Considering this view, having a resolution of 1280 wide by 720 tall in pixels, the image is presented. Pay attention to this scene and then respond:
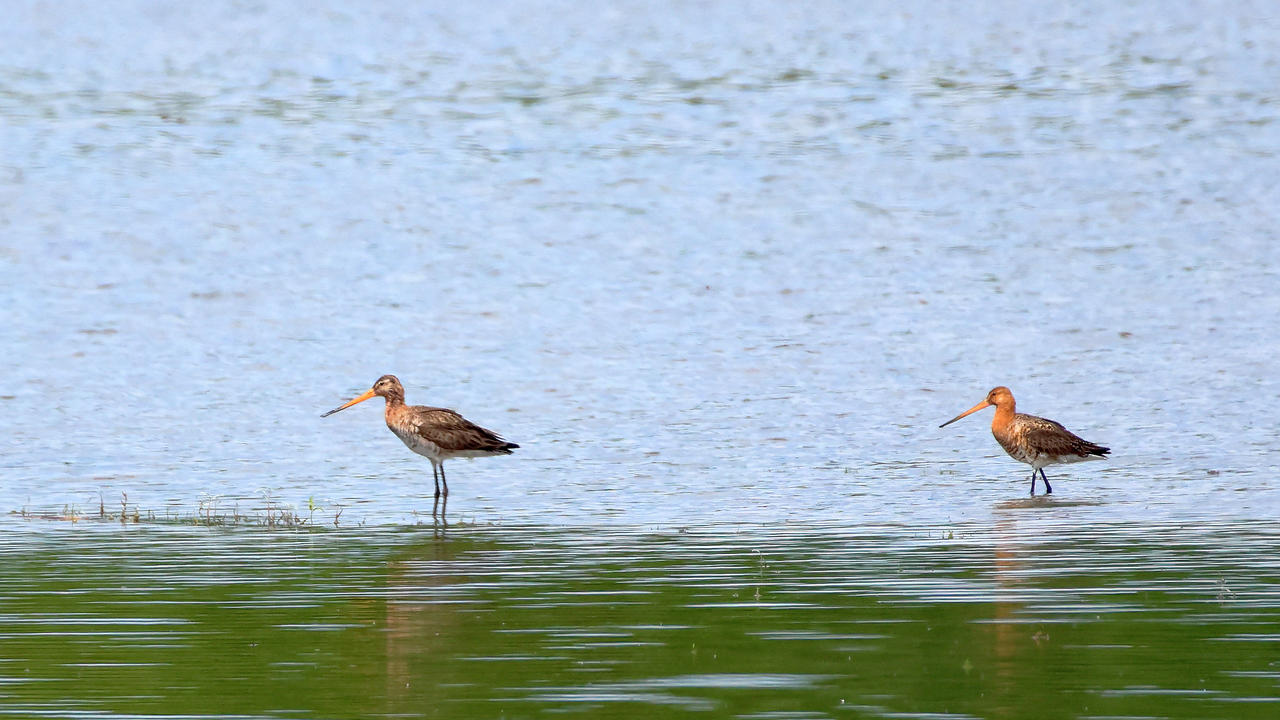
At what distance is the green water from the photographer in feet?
35.8

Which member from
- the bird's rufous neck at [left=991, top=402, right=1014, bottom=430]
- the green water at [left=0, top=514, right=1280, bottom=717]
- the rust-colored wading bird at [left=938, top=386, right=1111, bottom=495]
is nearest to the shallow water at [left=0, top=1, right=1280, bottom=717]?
the green water at [left=0, top=514, right=1280, bottom=717]

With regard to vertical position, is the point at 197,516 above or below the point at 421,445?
below

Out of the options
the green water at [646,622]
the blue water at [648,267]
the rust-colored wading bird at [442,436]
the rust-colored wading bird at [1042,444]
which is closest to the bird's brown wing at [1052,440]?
the rust-colored wading bird at [1042,444]

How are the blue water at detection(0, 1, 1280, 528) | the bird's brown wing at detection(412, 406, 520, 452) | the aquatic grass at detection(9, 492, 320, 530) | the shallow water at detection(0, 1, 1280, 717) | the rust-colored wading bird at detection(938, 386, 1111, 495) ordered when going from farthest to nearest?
the blue water at detection(0, 1, 1280, 528), the bird's brown wing at detection(412, 406, 520, 452), the rust-colored wading bird at detection(938, 386, 1111, 495), the aquatic grass at detection(9, 492, 320, 530), the shallow water at detection(0, 1, 1280, 717)

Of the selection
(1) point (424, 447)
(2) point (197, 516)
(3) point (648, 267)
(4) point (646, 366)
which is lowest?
(2) point (197, 516)

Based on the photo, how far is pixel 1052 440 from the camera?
21156mm

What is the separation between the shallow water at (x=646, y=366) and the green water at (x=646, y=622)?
6cm

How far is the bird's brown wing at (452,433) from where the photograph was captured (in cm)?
2158

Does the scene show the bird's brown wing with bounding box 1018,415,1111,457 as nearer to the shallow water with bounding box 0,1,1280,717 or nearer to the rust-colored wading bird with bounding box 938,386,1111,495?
the rust-colored wading bird with bounding box 938,386,1111,495

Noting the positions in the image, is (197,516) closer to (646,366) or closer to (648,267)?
(646,366)

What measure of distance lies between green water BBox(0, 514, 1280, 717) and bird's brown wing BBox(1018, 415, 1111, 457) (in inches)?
148

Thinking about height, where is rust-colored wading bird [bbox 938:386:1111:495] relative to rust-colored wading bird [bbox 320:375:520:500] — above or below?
below

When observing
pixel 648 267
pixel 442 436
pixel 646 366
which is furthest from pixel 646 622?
pixel 648 267

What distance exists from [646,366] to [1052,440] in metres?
8.31
